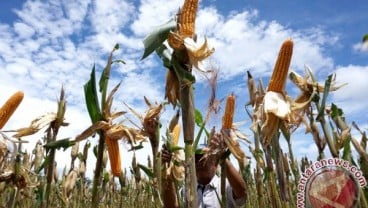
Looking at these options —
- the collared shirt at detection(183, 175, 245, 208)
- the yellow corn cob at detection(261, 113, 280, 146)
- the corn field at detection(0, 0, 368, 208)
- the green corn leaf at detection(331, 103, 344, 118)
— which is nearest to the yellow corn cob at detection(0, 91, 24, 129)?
the corn field at detection(0, 0, 368, 208)

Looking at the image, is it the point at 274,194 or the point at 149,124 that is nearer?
the point at 274,194

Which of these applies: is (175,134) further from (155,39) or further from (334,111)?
(334,111)

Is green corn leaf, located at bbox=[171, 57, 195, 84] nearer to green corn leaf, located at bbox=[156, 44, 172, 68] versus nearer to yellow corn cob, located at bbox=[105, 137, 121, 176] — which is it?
green corn leaf, located at bbox=[156, 44, 172, 68]

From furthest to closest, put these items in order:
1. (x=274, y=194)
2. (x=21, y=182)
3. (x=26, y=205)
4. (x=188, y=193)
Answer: (x=26, y=205)
(x=21, y=182)
(x=274, y=194)
(x=188, y=193)

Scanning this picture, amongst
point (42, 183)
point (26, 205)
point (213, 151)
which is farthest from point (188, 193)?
point (26, 205)

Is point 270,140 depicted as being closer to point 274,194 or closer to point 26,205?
point 274,194

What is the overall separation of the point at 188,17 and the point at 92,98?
0.66m

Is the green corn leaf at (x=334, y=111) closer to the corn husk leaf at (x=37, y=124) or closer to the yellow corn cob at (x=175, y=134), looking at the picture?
the yellow corn cob at (x=175, y=134)

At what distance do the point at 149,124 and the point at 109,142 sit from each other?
0.86 ft

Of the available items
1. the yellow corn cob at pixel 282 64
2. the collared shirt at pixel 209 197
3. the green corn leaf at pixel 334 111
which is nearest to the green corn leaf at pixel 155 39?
the yellow corn cob at pixel 282 64

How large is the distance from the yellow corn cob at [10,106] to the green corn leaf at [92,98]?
0.99 meters

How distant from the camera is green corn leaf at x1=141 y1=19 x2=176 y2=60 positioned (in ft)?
5.93

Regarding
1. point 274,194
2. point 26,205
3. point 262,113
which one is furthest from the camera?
point 26,205

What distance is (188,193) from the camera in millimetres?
1479
